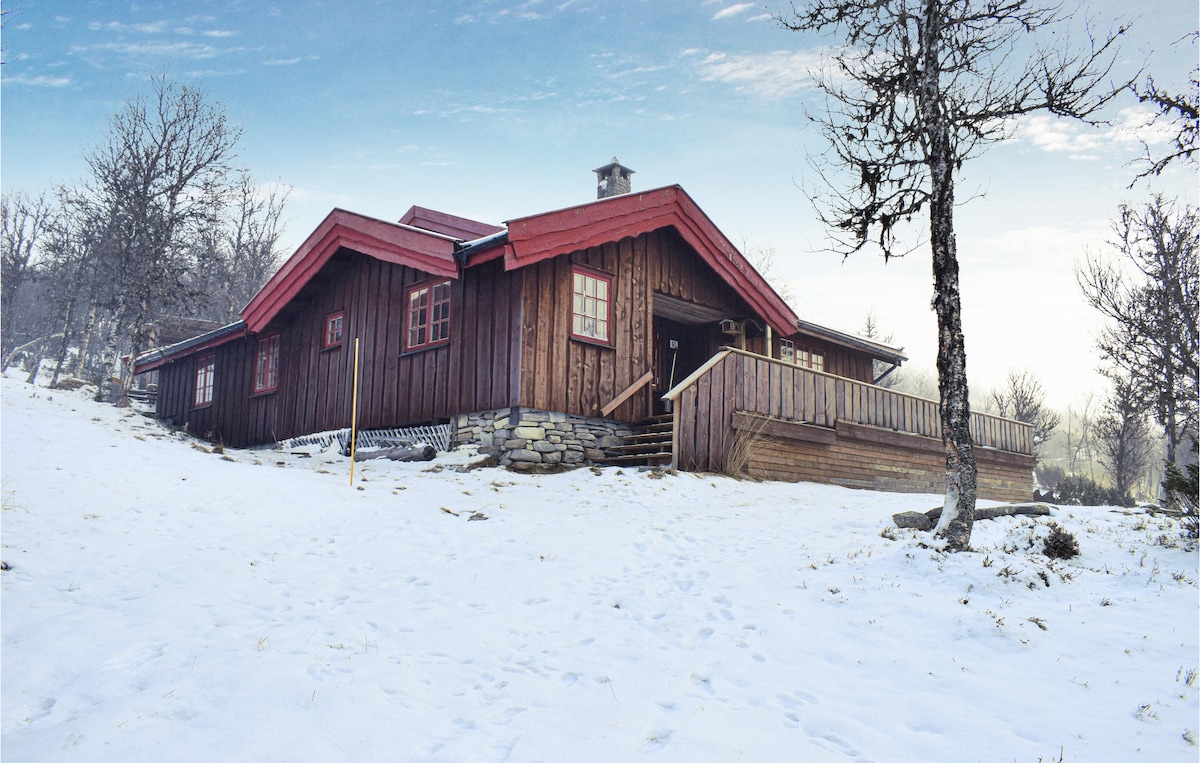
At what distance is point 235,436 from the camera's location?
17875 mm

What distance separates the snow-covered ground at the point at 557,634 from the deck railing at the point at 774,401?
341 cm

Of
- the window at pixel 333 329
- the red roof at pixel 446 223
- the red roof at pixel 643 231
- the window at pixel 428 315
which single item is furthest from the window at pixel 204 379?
the red roof at pixel 643 231

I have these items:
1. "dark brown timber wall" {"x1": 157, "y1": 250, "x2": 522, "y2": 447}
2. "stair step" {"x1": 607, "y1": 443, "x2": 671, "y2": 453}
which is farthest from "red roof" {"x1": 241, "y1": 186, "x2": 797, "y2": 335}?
"stair step" {"x1": 607, "y1": 443, "x2": 671, "y2": 453}

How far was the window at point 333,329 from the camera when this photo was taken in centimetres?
1502

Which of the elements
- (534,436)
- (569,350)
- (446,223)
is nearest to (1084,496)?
(569,350)

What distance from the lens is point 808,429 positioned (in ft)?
Result: 44.4

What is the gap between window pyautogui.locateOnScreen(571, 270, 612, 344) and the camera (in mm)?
12344

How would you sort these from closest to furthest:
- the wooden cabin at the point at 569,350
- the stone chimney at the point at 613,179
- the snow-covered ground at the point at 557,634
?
1. the snow-covered ground at the point at 557,634
2. the wooden cabin at the point at 569,350
3. the stone chimney at the point at 613,179

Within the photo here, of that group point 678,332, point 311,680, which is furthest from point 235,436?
point 311,680

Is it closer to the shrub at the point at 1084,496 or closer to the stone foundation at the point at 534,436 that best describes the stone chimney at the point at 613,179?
the stone foundation at the point at 534,436

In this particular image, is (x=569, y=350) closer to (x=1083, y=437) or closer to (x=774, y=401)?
(x=774, y=401)

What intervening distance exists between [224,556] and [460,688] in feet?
10.1

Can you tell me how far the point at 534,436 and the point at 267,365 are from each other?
9.13m

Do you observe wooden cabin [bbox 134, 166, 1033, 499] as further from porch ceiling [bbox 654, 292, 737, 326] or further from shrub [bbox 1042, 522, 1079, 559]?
shrub [bbox 1042, 522, 1079, 559]
